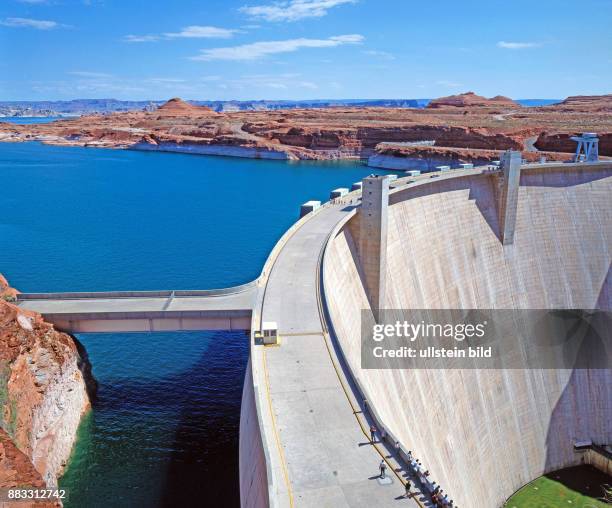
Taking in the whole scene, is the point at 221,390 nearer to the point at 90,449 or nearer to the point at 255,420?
the point at 90,449

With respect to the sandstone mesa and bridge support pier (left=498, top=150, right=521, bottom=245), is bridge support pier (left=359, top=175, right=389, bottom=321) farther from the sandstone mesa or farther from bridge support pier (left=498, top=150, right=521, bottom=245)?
the sandstone mesa

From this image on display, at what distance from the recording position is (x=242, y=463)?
824 inches

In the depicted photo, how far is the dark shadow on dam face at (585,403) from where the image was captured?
33.5 metres

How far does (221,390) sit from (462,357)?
14.3m

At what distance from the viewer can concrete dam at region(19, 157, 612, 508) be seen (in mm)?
16094

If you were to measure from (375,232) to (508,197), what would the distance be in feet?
43.3

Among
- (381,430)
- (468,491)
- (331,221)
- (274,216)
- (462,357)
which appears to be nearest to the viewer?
(381,430)

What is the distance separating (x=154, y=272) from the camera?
4369cm

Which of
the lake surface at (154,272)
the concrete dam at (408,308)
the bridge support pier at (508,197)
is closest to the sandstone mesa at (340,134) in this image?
the lake surface at (154,272)

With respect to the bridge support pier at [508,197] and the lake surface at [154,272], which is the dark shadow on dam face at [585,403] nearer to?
the bridge support pier at [508,197]

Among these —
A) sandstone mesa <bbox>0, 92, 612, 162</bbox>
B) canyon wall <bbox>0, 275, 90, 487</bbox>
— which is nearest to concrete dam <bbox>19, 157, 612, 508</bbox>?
canyon wall <bbox>0, 275, 90, 487</bbox>

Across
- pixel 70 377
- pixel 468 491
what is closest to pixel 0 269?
pixel 70 377

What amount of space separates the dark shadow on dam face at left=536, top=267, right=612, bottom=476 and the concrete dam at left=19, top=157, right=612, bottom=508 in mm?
117

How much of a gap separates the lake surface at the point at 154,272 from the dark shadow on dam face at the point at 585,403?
20.3m
